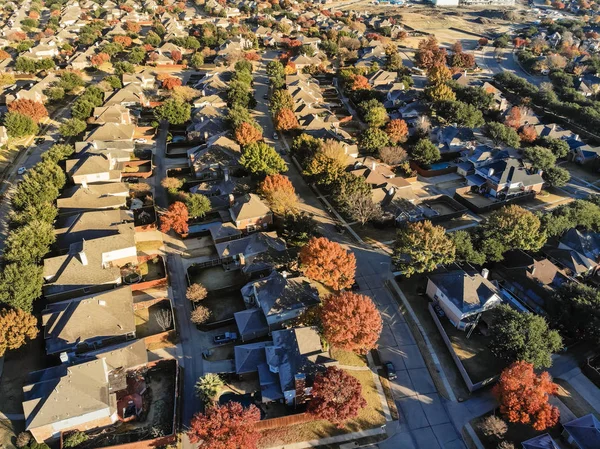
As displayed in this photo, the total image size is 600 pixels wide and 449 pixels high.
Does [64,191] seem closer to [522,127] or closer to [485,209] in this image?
[485,209]

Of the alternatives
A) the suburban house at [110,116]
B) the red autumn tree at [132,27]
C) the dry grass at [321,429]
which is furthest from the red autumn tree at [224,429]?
the red autumn tree at [132,27]

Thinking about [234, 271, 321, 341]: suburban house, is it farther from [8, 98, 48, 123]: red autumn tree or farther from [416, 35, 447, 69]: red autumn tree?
[416, 35, 447, 69]: red autumn tree

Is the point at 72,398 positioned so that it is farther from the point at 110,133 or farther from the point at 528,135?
the point at 528,135

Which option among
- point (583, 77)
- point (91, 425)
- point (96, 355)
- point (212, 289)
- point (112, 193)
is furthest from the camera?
point (583, 77)

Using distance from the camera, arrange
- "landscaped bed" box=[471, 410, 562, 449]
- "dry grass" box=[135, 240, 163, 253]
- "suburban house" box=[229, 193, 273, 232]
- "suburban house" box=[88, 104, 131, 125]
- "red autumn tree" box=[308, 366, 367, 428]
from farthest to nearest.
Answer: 1. "suburban house" box=[88, 104, 131, 125]
2. "suburban house" box=[229, 193, 273, 232]
3. "dry grass" box=[135, 240, 163, 253]
4. "landscaped bed" box=[471, 410, 562, 449]
5. "red autumn tree" box=[308, 366, 367, 428]

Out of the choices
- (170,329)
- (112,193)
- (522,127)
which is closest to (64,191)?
(112,193)

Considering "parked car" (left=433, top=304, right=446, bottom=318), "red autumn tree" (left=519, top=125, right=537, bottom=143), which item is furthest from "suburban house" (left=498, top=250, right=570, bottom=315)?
"red autumn tree" (left=519, top=125, right=537, bottom=143)

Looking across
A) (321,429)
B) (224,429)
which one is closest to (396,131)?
(321,429)
